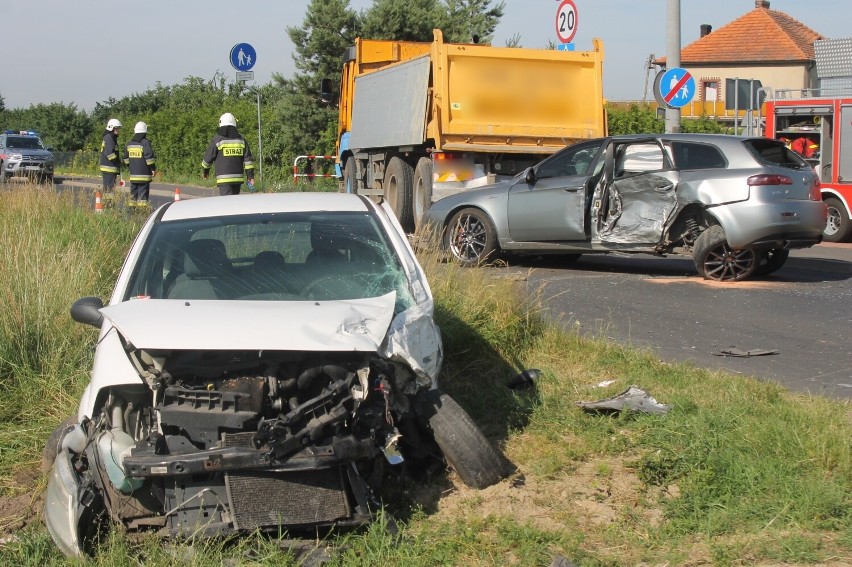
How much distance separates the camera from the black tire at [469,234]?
12.9 metres

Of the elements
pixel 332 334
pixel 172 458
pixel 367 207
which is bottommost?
pixel 172 458

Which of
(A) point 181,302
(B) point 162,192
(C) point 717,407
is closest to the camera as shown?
(A) point 181,302

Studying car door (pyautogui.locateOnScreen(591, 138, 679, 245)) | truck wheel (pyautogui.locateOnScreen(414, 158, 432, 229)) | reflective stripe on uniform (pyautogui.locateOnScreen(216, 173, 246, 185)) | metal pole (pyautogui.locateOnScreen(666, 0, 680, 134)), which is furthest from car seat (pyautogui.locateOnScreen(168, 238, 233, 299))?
metal pole (pyautogui.locateOnScreen(666, 0, 680, 134))

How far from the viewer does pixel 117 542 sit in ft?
14.0

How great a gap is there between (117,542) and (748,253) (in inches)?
351

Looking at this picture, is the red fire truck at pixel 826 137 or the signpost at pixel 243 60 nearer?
the red fire truck at pixel 826 137

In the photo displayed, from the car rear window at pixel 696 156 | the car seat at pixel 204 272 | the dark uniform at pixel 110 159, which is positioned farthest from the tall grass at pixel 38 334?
the dark uniform at pixel 110 159

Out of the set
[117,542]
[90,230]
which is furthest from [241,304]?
[90,230]

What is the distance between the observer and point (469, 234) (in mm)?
13086

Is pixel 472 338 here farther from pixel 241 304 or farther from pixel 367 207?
pixel 241 304

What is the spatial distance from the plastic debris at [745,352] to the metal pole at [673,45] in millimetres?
9020

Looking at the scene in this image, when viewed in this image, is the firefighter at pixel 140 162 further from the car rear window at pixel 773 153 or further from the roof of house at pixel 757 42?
the roof of house at pixel 757 42

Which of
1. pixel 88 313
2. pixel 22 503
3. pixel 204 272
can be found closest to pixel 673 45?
pixel 204 272

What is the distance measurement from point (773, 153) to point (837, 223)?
643 cm
